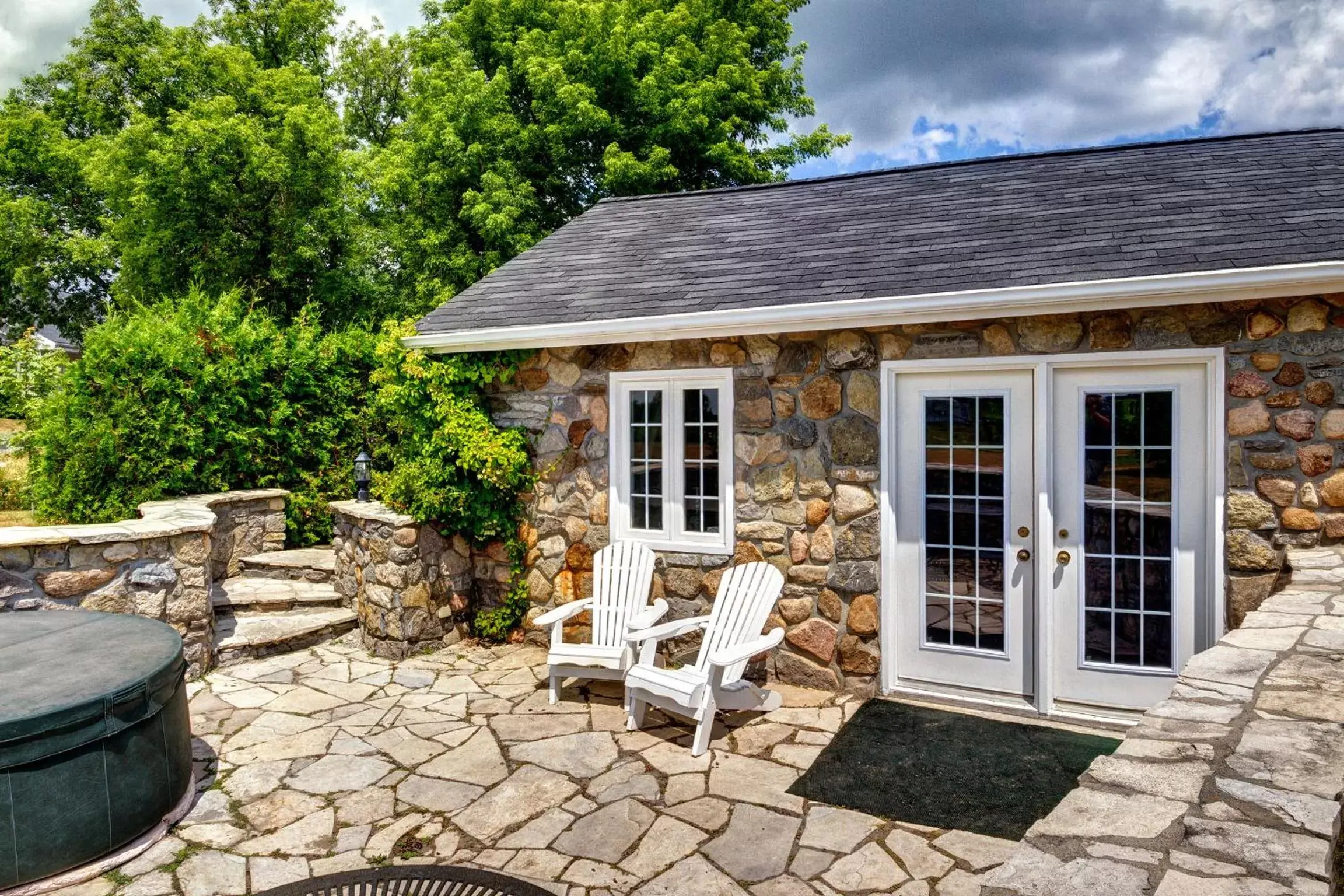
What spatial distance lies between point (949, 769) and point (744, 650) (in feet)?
3.81

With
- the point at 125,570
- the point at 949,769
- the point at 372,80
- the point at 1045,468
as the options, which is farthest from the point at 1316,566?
the point at 372,80

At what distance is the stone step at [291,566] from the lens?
274 inches

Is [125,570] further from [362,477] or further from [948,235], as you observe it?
[948,235]

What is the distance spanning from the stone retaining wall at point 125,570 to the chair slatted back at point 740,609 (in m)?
3.38

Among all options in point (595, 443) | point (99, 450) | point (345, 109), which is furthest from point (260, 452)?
point (345, 109)

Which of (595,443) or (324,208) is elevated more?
(324,208)

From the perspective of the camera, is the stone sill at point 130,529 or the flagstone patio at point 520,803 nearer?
the flagstone patio at point 520,803

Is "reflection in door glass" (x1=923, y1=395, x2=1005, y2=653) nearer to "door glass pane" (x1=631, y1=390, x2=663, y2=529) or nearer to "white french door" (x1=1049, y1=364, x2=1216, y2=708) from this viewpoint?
"white french door" (x1=1049, y1=364, x2=1216, y2=708)

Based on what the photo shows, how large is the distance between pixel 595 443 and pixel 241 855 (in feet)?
10.7

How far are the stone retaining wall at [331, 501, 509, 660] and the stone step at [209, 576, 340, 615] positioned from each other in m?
0.39

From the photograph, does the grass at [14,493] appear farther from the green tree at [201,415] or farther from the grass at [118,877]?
the grass at [118,877]

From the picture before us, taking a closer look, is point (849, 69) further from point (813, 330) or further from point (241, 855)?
point (241, 855)

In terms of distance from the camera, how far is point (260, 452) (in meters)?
7.66

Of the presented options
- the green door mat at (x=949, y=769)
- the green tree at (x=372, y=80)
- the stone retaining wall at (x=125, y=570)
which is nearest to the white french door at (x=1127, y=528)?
the green door mat at (x=949, y=769)
